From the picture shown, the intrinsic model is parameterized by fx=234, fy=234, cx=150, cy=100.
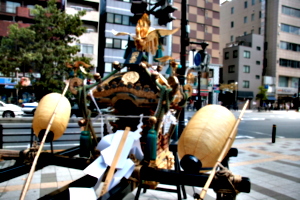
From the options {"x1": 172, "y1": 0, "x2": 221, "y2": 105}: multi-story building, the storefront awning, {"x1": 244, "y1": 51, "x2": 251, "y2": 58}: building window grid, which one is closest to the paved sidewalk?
{"x1": 172, "y1": 0, "x2": 221, "y2": 105}: multi-story building

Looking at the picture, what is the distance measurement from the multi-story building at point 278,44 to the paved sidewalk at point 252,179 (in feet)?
124

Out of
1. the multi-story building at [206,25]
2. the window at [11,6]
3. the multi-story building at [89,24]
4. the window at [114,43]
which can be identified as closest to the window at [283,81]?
the multi-story building at [206,25]

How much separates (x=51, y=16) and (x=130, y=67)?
44.1 ft

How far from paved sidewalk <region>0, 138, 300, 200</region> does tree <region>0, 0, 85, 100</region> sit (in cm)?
907

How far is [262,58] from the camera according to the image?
4581 cm

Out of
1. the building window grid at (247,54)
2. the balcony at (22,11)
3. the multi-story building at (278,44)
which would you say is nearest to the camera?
the balcony at (22,11)

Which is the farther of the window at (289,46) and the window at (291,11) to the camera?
the window at (289,46)

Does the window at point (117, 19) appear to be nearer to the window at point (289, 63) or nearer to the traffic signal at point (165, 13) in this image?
the traffic signal at point (165, 13)

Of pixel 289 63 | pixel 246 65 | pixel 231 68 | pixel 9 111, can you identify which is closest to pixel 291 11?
pixel 289 63

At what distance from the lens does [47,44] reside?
15.0m

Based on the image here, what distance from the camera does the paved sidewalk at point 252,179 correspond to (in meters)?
4.87

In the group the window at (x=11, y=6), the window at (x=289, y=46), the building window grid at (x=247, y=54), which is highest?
the window at (x=289, y=46)

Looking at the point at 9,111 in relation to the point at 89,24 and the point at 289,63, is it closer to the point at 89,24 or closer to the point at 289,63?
the point at 89,24

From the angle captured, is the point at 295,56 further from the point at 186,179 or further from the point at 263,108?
the point at 186,179
